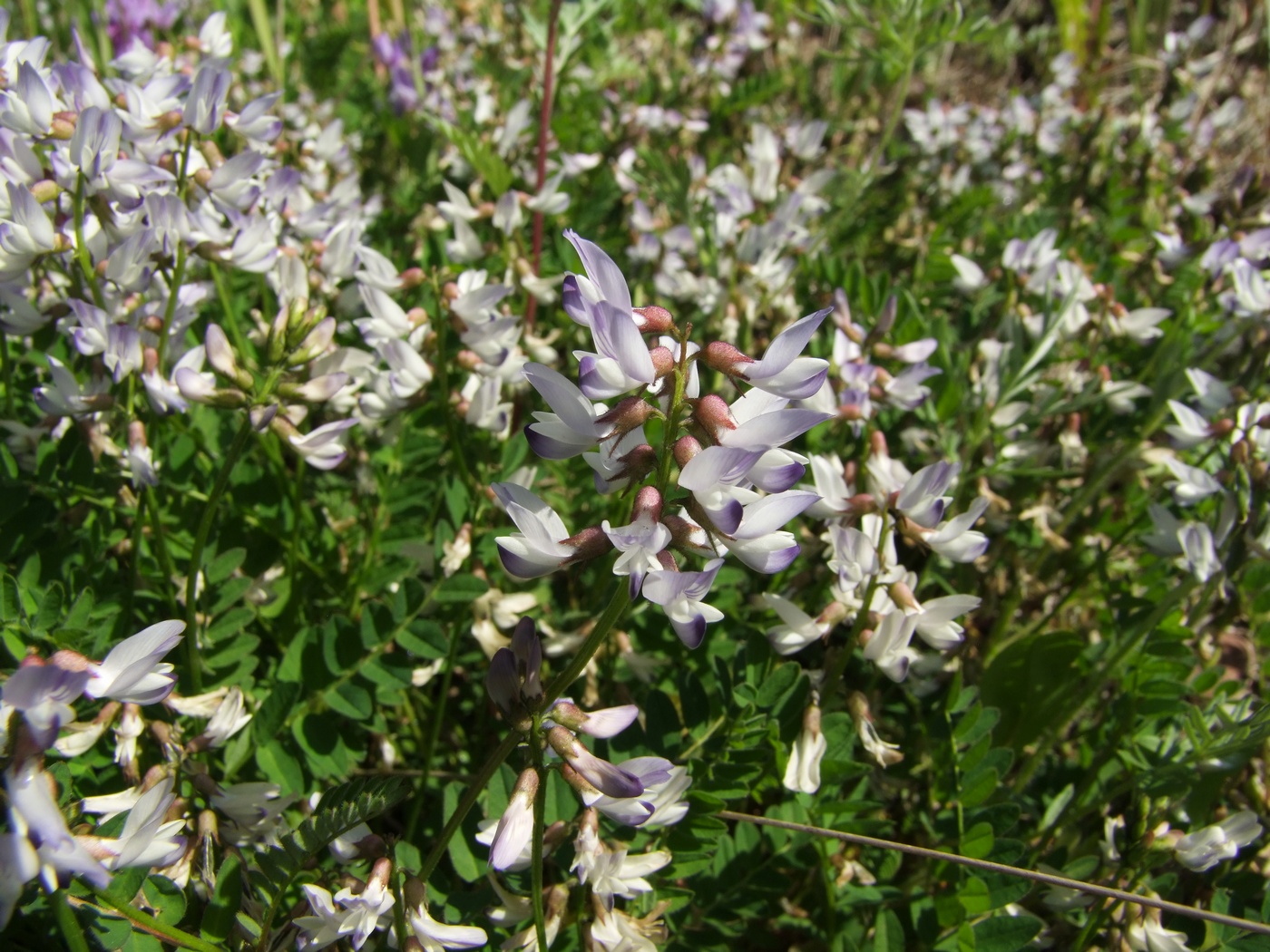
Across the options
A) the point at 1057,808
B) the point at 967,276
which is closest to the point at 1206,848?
the point at 1057,808

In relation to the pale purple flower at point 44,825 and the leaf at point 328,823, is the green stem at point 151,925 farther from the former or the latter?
the pale purple flower at point 44,825

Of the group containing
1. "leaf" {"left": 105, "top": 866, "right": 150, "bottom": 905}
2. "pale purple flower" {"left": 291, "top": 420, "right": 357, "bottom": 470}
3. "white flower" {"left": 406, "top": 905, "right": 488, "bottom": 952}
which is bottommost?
"white flower" {"left": 406, "top": 905, "right": 488, "bottom": 952}

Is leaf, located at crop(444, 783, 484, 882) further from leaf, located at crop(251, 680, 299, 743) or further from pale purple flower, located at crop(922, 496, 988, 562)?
pale purple flower, located at crop(922, 496, 988, 562)

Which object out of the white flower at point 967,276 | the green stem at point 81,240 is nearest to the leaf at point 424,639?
the green stem at point 81,240

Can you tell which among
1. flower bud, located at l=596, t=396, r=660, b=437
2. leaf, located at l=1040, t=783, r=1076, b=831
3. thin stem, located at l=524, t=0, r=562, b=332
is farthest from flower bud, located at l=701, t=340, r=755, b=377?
thin stem, located at l=524, t=0, r=562, b=332

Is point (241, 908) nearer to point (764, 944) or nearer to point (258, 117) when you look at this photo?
point (764, 944)
